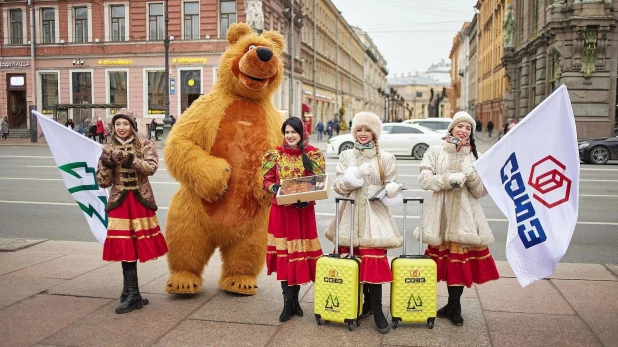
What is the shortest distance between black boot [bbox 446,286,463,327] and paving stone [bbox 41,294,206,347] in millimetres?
2069

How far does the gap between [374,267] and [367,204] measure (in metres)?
0.47

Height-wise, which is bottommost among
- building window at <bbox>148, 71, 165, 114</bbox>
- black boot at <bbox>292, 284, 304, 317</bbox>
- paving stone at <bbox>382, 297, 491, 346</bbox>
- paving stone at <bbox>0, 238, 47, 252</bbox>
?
paving stone at <bbox>382, 297, 491, 346</bbox>

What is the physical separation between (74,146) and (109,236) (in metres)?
1.08

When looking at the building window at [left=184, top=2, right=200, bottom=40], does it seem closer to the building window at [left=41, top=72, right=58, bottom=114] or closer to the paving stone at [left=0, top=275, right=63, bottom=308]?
the building window at [left=41, top=72, right=58, bottom=114]

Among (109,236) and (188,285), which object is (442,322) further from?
(109,236)

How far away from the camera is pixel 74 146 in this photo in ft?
17.3

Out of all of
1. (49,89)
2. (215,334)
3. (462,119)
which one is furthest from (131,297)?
(49,89)

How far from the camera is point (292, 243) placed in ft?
14.6

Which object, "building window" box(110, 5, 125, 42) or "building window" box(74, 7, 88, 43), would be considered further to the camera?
"building window" box(74, 7, 88, 43)

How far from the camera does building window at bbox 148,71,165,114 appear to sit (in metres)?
33.8

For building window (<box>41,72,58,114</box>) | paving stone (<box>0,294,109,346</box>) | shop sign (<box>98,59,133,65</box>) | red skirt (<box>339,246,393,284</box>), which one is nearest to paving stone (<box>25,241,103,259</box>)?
paving stone (<box>0,294,109,346</box>)

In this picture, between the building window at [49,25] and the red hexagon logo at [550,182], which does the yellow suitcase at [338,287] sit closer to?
the red hexagon logo at [550,182]

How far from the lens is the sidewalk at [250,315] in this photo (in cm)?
412

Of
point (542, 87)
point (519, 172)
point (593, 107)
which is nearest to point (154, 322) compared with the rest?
point (519, 172)
